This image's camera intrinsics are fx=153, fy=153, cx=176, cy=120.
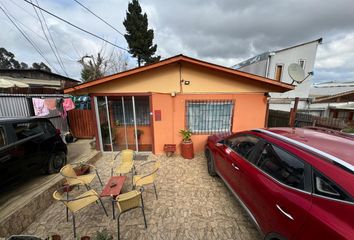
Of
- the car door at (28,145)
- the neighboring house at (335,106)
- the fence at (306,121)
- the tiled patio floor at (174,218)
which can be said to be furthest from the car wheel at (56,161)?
the neighboring house at (335,106)

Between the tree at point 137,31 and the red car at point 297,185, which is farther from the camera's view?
the tree at point 137,31

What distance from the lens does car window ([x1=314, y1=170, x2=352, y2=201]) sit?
1356mm

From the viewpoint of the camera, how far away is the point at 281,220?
1.79 m

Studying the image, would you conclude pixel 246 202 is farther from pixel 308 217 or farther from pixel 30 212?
pixel 30 212

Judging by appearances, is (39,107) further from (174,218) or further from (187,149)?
(174,218)

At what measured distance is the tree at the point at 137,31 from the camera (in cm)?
1670

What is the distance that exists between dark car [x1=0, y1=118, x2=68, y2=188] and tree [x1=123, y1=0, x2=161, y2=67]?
601 inches

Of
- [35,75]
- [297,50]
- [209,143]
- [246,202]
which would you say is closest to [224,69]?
[209,143]

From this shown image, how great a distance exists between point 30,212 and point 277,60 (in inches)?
666

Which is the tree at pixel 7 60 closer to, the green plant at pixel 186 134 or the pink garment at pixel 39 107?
the pink garment at pixel 39 107

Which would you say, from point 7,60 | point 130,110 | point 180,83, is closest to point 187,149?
point 180,83

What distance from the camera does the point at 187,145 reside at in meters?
5.54

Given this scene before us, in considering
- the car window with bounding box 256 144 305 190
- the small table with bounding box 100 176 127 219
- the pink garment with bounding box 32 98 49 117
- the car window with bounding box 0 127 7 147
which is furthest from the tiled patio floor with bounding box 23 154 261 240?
the pink garment with bounding box 32 98 49 117

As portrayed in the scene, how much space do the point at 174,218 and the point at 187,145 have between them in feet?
9.11
